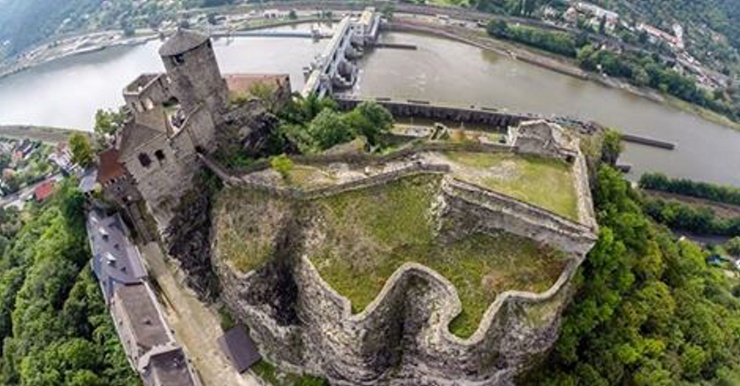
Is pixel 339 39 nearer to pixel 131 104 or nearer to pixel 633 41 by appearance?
pixel 131 104

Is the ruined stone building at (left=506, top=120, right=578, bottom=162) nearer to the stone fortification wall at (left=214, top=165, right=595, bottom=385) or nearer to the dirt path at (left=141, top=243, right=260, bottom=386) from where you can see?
the stone fortification wall at (left=214, top=165, right=595, bottom=385)

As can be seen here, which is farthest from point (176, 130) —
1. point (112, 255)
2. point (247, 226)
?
point (112, 255)

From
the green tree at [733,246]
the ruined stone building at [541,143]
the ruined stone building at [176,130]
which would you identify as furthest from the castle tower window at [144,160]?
the green tree at [733,246]

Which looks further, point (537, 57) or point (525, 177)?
point (537, 57)

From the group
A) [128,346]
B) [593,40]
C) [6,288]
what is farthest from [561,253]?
[593,40]

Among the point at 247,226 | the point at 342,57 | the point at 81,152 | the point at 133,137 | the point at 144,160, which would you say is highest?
the point at 133,137

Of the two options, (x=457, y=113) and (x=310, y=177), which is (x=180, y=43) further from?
(x=457, y=113)
